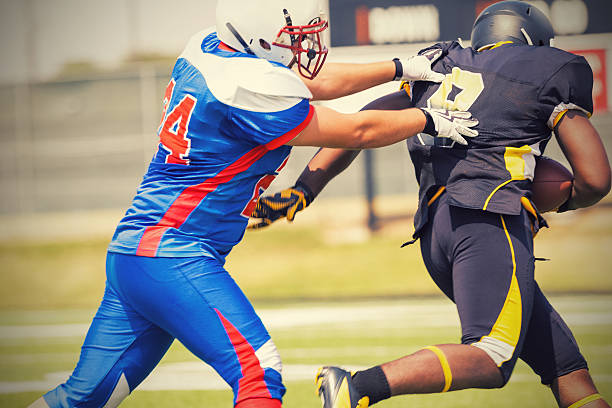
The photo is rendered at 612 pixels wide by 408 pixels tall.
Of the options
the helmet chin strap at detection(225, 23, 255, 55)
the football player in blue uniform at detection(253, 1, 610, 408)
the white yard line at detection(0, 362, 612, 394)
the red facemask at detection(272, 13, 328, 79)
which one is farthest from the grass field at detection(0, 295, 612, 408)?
the helmet chin strap at detection(225, 23, 255, 55)

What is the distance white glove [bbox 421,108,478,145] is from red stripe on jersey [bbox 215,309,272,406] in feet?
2.92

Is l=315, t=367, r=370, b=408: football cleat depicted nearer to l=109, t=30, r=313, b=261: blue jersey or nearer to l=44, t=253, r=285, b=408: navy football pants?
l=44, t=253, r=285, b=408: navy football pants

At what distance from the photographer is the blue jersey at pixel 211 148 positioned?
7.37 ft

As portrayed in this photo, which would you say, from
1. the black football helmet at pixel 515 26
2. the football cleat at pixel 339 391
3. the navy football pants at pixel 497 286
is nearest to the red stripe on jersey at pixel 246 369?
the football cleat at pixel 339 391

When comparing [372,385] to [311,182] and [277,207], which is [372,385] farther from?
[311,182]

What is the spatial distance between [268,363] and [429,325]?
4.13 metres

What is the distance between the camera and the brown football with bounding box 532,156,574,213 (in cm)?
267

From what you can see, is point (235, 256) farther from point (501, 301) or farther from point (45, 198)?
point (501, 301)

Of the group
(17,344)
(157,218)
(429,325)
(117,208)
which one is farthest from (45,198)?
(157,218)

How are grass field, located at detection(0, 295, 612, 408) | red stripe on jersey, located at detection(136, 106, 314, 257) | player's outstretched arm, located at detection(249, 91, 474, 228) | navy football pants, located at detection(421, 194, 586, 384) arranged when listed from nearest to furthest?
red stripe on jersey, located at detection(136, 106, 314, 257) < navy football pants, located at detection(421, 194, 586, 384) < player's outstretched arm, located at detection(249, 91, 474, 228) < grass field, located at detection(0, 295, 612, 408)

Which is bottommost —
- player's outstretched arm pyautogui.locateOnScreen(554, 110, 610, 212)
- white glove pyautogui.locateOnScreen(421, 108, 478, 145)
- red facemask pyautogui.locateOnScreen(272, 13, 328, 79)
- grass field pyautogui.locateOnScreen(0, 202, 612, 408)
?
grass field pyautogui.locateOnScreen(0, 202, 612, 408)

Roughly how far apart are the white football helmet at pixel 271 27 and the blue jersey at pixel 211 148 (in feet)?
0.21

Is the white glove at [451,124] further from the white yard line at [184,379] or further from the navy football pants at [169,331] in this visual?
the white yard line at [184,379]

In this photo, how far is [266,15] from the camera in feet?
7.73
